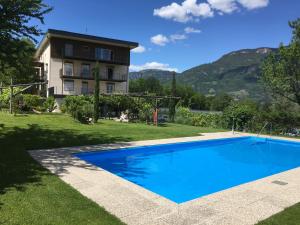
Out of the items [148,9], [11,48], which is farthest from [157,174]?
[148,9]

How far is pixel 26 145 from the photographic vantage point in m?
10.8

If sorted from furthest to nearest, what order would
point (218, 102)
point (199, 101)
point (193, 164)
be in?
point (199, 101) → point (218, 102) → point (193, 164)

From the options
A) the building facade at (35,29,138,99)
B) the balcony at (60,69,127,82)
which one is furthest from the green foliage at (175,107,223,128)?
the balcony at (60,69,127,82)

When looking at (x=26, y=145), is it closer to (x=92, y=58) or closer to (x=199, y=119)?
(x=199, y=119)

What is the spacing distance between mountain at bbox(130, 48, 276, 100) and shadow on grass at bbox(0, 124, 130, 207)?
7487cm

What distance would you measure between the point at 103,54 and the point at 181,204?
32.5 meters

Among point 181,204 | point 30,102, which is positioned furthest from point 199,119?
point 181,204

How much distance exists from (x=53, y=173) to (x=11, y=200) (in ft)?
6.80

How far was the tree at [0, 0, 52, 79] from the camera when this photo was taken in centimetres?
970

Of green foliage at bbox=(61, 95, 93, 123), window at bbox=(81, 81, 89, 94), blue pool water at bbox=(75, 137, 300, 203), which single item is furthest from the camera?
window at bbox=(81, 81, 89, 94)

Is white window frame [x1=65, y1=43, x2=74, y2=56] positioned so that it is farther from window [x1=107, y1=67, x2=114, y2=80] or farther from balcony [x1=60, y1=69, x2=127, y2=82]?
window [x1=107, y1=67, x2=114, y2=80]

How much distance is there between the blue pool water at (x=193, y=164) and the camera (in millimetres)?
8891

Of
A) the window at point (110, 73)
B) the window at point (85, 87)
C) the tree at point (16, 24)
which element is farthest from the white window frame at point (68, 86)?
the tree at point (16, 24)

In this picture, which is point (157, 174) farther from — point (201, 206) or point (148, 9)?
point (148, 9)
